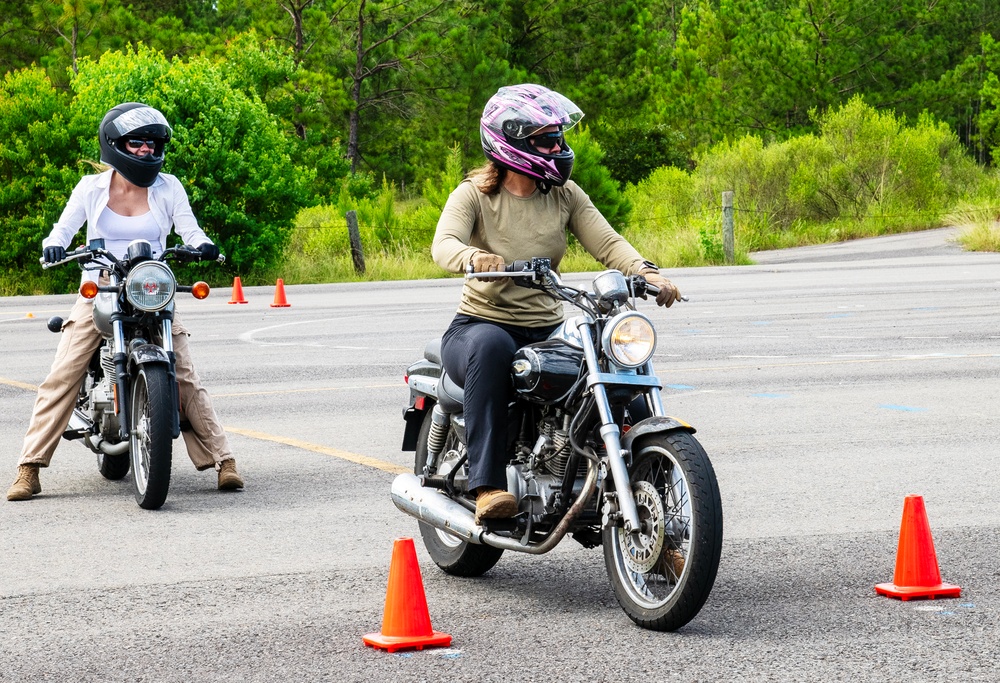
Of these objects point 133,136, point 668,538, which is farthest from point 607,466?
point 133,136

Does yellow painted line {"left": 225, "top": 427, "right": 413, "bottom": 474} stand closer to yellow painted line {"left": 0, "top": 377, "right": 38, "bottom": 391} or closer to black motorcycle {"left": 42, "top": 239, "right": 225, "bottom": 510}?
black motorcycle {"left": 42, "top": 239, "right": 225, "bottom": 510}

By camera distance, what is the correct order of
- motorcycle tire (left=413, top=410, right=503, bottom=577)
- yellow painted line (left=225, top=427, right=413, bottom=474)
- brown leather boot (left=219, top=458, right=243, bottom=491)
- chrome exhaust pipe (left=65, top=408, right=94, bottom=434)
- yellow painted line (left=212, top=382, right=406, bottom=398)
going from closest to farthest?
motorcycle tire (left=413, top=410, right=503, bottom=577) → brown leather boot (left=219, top=458, right=243, bottom=491) → chrome exhaust pipe (left=65, top=408, right=94, bottom=434) → yellow painted line (left=225, top=427, right=413, bottom=474) → yellow painted line (left=212, top=382, right=406, bottom=398)

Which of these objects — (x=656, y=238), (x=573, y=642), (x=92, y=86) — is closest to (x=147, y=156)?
(x=573, y=642)

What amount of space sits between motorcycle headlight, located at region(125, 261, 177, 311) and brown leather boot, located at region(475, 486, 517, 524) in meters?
2.86

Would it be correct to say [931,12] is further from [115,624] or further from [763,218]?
[115,624]

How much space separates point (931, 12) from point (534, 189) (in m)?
60.3

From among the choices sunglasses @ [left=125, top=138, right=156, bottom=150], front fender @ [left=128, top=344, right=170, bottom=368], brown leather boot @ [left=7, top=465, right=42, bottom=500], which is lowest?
brown leather boot @ [left=7, top=465, right=42, bottom=500]

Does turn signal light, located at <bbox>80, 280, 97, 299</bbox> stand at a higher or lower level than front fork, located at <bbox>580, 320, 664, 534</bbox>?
higher

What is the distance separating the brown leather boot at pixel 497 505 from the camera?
520 cm

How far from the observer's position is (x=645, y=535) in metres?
4.92

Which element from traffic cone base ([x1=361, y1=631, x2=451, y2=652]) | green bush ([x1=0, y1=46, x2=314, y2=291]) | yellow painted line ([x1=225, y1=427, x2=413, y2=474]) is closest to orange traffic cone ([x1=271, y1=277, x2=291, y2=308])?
green bush ([x1=0, y1=46, x2=314, y2=291])

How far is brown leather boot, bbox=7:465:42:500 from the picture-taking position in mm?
7660

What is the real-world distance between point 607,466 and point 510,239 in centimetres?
111

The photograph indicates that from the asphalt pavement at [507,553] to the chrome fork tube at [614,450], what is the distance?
42 cm
